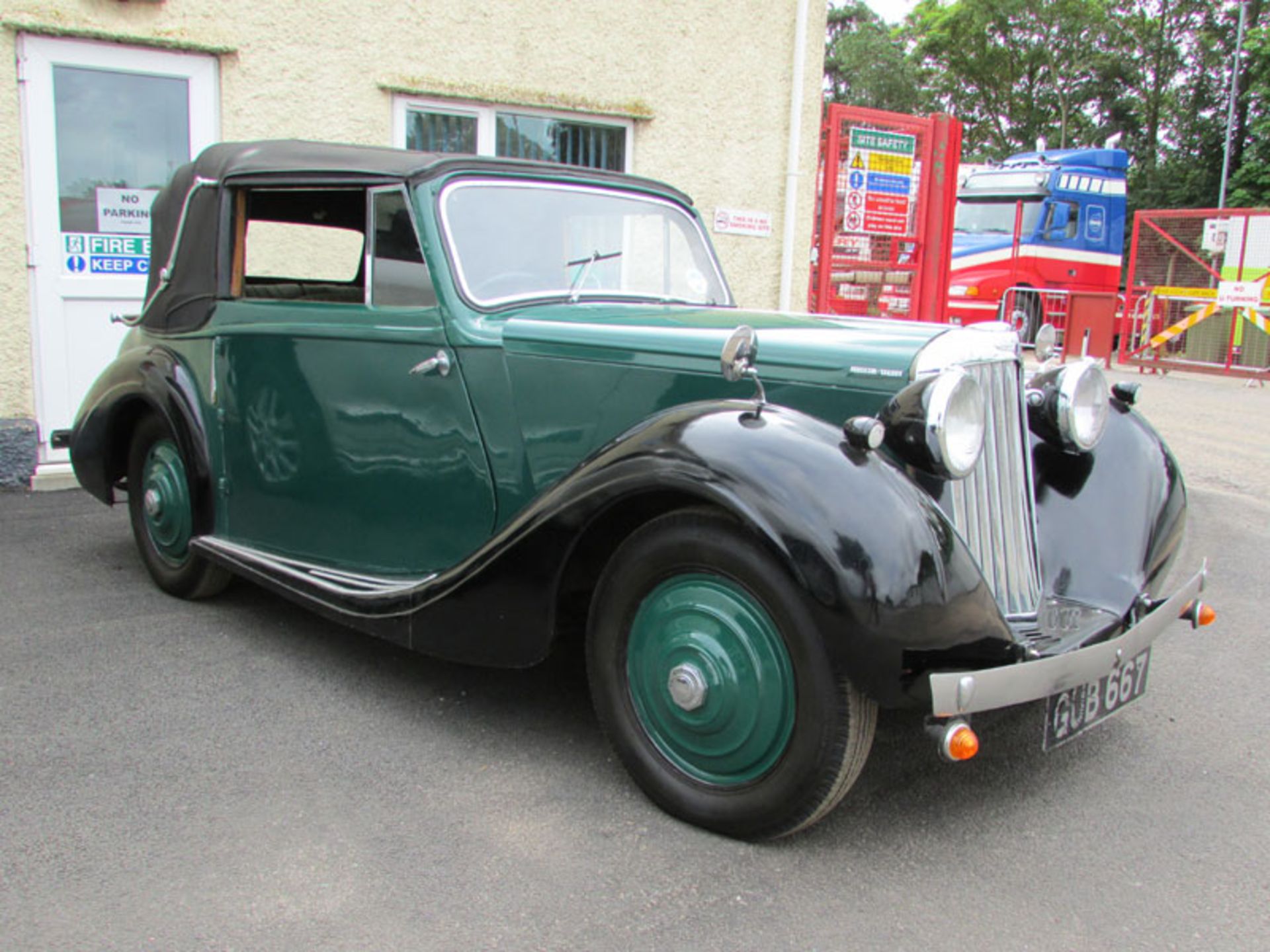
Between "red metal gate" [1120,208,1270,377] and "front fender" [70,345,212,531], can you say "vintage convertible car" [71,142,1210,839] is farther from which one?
"red metal gate" [1120,208,1270,377]

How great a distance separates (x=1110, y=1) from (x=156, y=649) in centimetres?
3212

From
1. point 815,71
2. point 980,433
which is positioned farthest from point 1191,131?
point 980,433

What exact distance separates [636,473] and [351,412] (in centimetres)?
134

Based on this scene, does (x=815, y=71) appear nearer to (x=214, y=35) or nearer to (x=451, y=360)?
(x=214, y=35)

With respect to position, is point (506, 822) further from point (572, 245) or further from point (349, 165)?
point (349, 165)

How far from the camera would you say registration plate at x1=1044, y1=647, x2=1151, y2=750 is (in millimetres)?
2459

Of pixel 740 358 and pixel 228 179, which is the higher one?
pixel 228 179

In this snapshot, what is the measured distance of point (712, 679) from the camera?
2.44 meters

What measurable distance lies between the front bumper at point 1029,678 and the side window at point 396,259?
1.90m

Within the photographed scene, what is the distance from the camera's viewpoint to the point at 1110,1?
28844mm

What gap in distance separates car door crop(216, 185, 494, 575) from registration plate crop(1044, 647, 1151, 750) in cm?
165

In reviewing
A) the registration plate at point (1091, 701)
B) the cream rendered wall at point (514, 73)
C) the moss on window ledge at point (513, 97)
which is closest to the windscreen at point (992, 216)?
the cream rendered wall at point (514, 73)

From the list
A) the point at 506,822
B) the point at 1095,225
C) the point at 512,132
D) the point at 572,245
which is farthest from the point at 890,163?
the point at 1095,225

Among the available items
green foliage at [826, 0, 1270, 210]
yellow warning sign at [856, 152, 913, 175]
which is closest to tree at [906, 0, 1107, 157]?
green foliage at [826, 0, 1270, 210]
